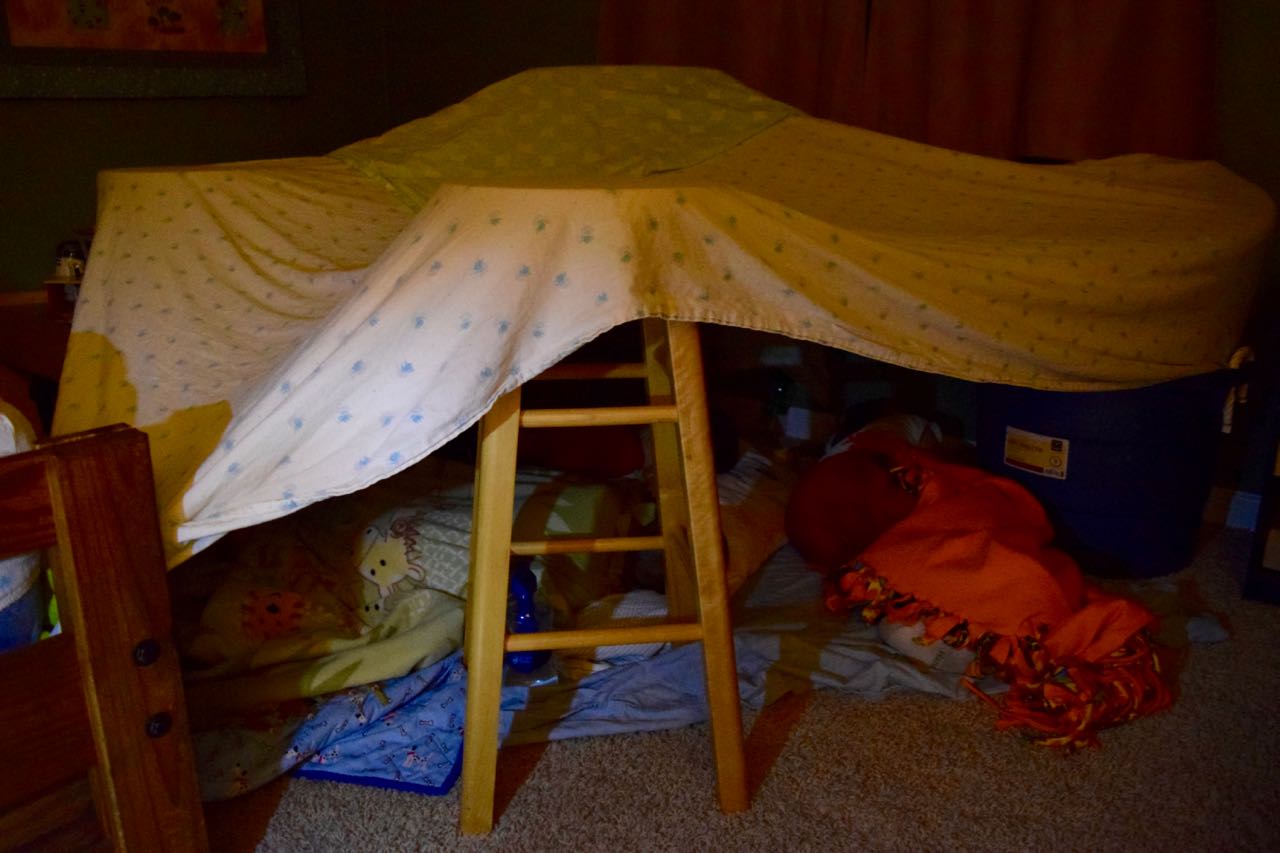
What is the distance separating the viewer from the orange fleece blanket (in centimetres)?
148

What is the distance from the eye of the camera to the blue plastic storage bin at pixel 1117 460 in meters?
1.75

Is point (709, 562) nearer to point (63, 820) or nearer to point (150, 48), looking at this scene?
point (63, 820)

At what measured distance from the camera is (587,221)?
1.10 meters

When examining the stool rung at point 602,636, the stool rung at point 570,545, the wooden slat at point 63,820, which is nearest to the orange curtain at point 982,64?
the stool rung at point 570,545

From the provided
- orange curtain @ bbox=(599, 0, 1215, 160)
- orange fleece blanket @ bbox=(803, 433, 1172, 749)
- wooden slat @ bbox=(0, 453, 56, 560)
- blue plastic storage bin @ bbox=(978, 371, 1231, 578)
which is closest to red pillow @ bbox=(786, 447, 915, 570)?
orange fleece blanket @ bbox=(803, 433, 1172, 749)

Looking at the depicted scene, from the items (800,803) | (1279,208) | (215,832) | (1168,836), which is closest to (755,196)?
(800,803)

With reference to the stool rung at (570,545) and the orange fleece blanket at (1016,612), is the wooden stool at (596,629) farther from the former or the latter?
the orange fleece blanket at (1016,612)

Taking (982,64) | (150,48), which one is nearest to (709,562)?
(982,64)

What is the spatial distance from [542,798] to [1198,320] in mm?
1163

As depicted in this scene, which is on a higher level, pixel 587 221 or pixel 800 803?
pixel 587 221

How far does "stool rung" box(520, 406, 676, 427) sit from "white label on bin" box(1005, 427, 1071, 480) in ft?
2.98

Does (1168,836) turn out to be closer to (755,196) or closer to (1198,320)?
(1198,320)

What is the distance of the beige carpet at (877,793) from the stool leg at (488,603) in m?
0.07

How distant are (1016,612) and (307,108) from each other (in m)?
2.40
